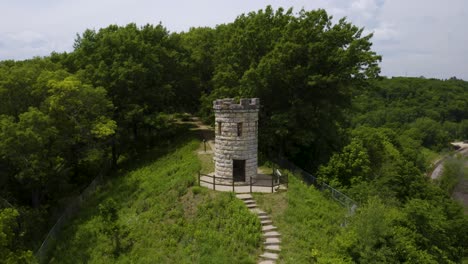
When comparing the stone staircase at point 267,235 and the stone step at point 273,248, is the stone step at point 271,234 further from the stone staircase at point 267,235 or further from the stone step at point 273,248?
the stone step at point 273,248

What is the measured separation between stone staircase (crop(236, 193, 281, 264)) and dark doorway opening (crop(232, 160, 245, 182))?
1.94m

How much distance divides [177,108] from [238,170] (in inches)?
613

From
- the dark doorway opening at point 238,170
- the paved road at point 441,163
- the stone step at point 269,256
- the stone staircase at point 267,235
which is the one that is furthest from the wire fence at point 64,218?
the paved road at point 441,163

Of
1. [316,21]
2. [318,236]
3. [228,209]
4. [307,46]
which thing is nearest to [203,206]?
[228,209]

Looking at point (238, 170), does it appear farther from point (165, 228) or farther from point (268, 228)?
point (165, 228)

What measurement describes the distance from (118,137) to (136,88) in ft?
14.5

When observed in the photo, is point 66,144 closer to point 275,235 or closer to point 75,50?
point 75,50

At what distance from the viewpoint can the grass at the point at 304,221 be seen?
46.9 ft

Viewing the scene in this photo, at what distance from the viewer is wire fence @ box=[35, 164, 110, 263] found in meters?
18.2

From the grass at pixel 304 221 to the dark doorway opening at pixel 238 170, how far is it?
87.5 inches

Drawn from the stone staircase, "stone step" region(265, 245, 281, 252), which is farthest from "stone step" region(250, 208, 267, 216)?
"stone step" region(265, 245, 281, 252)

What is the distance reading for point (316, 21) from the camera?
27141 millimetres

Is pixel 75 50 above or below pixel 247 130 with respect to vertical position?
above

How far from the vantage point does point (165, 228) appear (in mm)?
16969
